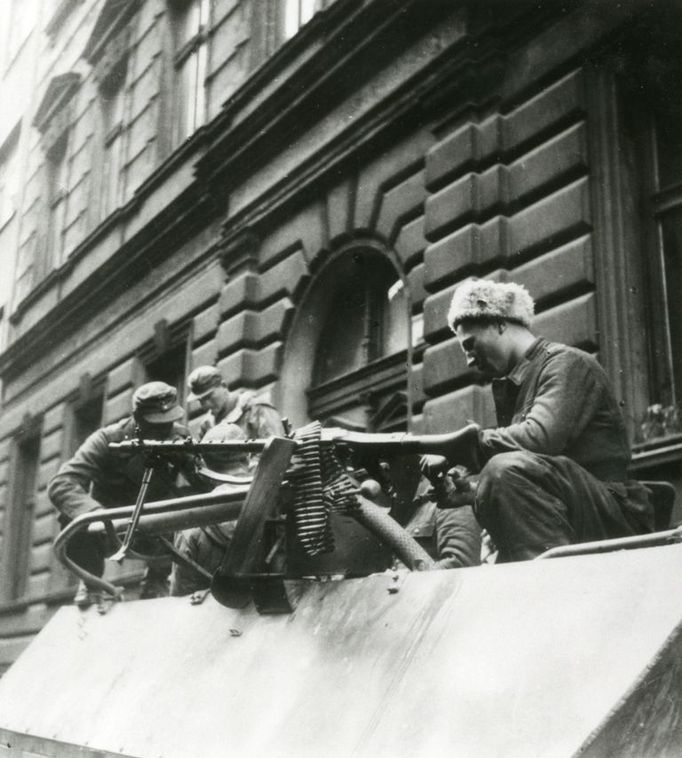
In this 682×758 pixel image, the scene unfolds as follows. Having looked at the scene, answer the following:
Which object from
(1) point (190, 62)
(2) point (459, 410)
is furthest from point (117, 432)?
(1) point (190, 62)

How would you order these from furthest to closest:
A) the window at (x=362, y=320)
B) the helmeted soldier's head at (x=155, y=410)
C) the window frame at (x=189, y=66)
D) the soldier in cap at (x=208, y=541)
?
1. the window frame at (x=189, y=66)
2. the window at (x=362, y=320)
3. the helmeted soldier's head at (x=155, y=410)
4. the soldier in cap at (x=208, y=541)

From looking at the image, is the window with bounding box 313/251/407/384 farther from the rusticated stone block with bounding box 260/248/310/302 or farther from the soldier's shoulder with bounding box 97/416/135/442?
the soldier's shoulder with bounding box 97/416/135/442

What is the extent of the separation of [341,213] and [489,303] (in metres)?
5.42

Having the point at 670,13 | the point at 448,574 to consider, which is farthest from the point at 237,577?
the point at 670,13

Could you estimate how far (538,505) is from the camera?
2596mm

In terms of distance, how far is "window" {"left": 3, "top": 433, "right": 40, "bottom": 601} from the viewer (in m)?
15.0

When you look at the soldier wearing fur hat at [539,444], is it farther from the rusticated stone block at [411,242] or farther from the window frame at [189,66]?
the window frame at [189,66]

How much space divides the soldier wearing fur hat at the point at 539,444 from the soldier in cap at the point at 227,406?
9.09ft

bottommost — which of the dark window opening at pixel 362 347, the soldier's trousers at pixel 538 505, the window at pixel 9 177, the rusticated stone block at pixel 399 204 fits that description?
the soldier's trousers at pixel 538 505

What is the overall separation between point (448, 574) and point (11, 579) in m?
13.7

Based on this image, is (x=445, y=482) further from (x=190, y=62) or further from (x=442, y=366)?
(x=190, y=62)

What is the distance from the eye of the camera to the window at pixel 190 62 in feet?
38.6

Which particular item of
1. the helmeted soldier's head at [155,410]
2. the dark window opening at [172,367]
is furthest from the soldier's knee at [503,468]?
the dark window opening at [172,367]

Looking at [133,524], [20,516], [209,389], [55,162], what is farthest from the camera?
[55,162]
